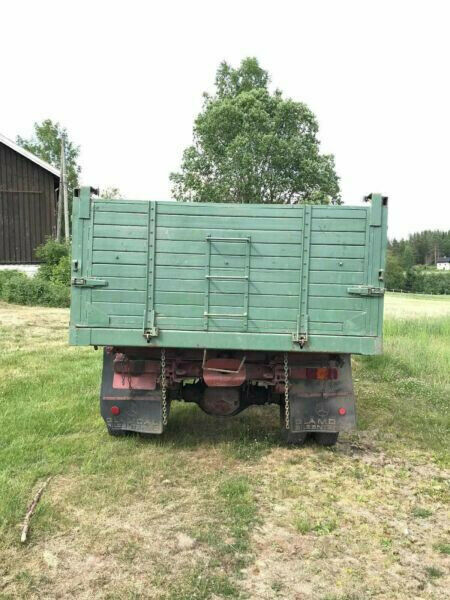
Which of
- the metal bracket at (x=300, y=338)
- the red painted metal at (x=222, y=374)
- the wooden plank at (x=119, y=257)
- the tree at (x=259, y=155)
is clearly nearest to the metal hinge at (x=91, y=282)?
the wooden plank at (x=119, y=257)

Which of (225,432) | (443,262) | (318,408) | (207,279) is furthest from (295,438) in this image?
(443,262)

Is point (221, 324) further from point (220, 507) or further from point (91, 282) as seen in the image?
point (220, 507)

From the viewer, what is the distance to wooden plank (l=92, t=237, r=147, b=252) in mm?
4656

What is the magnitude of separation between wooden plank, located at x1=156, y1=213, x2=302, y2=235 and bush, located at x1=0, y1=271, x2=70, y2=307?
1710cm

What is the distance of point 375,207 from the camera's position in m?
4.59

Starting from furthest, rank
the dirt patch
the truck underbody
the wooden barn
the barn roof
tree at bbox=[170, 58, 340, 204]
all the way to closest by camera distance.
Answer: tree at bbox=[170, 58, 340, 204], the wooden barn, the barn roof, the truck underbody, the dirt patch

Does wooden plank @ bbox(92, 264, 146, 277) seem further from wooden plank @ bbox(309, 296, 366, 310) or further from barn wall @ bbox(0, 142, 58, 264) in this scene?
barn wall @ bbox(0, 142, 58, 264)

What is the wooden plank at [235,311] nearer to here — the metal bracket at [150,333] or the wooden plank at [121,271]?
the metal bracket at [150,333]

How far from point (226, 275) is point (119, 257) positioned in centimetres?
94

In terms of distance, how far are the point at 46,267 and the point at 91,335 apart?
65.1 feet

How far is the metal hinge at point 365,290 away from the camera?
459 cm

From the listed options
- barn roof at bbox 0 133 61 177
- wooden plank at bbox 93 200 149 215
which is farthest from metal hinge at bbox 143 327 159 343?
barn roof at bbox 0 133 61 177

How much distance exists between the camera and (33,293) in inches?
822

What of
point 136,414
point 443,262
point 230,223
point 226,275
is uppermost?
point 443,262
